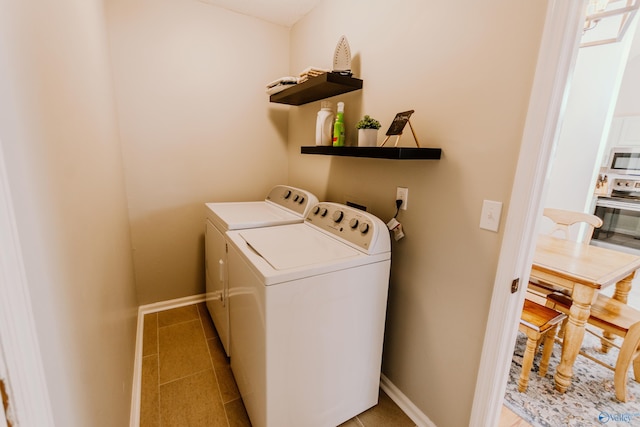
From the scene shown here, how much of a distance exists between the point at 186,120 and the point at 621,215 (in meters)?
5.20

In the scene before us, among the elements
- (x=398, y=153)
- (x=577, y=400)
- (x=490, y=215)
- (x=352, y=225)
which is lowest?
(x=577, y=400)

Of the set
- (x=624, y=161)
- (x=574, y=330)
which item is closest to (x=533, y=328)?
(x=574, y=330)

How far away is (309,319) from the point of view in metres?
1.25

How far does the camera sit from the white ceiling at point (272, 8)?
2.15 metres

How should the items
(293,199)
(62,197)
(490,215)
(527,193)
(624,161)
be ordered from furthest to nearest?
1. (624,161)
2. (293,199)
3. (490,215)
4. (527,193)
5. (62,197)

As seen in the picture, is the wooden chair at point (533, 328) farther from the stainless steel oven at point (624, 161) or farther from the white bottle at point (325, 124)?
the stainless steel oven at point (624, 161)

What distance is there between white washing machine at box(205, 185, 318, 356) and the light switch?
1.09 metres

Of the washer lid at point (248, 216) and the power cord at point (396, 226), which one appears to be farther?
the washer lid at point (248, 216)

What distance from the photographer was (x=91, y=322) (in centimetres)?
84

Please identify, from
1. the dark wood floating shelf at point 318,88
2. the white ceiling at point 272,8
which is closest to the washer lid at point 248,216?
the dark wood floating shelf at point 318,88

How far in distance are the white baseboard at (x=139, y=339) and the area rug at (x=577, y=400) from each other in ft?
6.72

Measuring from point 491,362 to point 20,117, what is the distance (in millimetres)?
1594

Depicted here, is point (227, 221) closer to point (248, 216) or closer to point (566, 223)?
point (248, 216)

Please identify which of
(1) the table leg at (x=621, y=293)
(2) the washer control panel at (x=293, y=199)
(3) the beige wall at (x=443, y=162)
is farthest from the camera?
(1) the table leg at (x=621, y=293)
